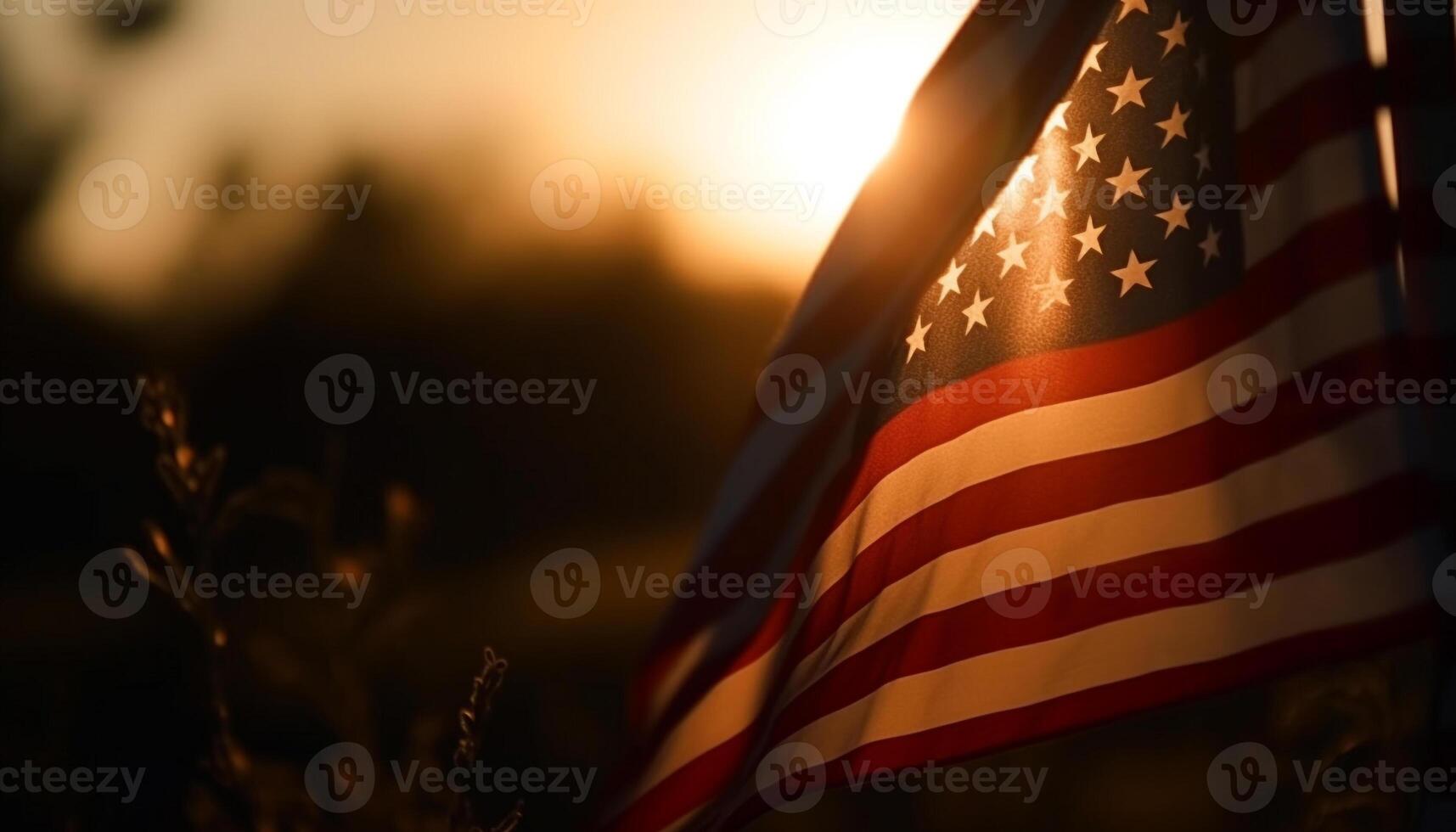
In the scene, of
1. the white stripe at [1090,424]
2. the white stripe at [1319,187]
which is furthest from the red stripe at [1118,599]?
the white stripe at [1319,187]

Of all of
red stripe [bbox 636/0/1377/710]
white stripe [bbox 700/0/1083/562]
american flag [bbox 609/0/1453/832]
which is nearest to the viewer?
american flag [bbox 609/0/1453/832]

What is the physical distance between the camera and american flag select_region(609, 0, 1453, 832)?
287 centimetres

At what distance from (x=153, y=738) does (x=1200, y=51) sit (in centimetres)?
580

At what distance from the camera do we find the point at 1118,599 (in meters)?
3.06

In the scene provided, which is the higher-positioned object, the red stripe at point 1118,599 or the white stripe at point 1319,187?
the white stripe at point 1319,187

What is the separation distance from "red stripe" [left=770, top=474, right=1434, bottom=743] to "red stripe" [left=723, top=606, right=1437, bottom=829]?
0.40 ft

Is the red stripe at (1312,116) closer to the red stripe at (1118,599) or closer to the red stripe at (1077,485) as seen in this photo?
the red stripe at (1077,485)

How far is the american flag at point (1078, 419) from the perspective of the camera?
9.41ft

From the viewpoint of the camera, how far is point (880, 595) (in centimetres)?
331

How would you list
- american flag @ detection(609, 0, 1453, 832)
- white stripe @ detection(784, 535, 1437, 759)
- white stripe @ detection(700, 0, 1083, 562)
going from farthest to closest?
white stripe @ detection(700, 0, 1083, 562), american flag @ detection(609, 0, 1453, 832), white stripe @ detection(784, 535, 1437, 759)

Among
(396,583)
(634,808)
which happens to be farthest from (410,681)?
(634,808)

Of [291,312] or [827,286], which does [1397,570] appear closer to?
[827,286]

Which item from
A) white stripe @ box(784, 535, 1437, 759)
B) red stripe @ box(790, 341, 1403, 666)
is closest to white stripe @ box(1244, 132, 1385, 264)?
red stripe @ box(790, 341, 1403, 666)

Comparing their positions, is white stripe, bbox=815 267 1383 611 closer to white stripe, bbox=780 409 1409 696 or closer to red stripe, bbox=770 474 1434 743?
white stripe, bbox=780 409 1409 696
